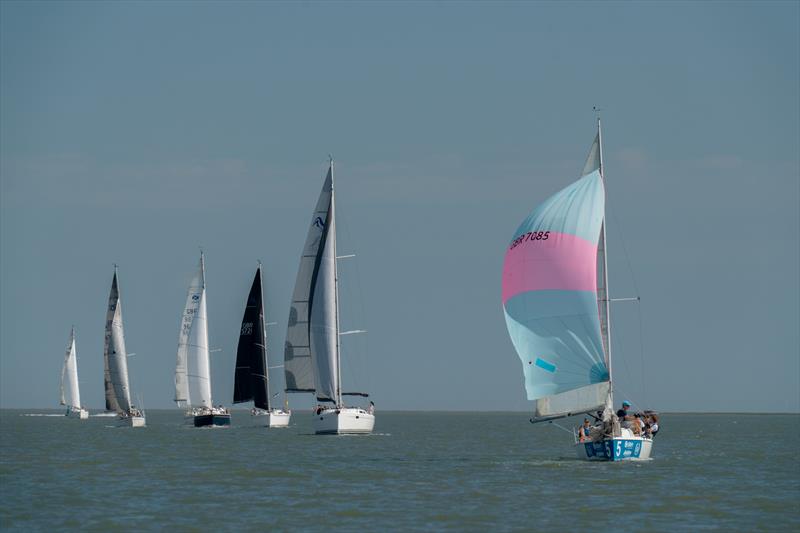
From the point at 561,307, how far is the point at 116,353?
207ft

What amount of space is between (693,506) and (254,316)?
197 feet

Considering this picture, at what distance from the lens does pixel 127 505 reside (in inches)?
1499

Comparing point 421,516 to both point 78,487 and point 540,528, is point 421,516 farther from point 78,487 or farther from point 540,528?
point 78,487

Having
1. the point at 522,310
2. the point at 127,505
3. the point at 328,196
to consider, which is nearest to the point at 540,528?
→ the point at 127,505

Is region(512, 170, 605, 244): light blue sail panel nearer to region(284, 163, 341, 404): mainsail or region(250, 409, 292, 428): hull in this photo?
region(284, 163, 341, 404): mainsail

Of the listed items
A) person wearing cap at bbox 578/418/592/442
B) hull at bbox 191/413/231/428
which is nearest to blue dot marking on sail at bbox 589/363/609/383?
person wearing cap at bbox 578/418/592/442

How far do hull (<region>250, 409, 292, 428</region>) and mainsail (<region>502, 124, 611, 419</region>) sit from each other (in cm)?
4974

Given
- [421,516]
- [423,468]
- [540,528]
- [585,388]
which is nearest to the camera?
[540,528]

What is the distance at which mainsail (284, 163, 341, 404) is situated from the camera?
253 ft

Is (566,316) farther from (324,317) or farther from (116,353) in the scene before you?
(116,353)

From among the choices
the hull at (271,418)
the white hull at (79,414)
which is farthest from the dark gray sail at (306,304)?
the white hull at (79,414)

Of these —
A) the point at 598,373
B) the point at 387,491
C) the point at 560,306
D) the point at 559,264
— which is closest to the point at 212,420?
the point at 560,306

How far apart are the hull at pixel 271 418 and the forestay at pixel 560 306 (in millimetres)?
49758

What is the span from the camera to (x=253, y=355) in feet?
311
